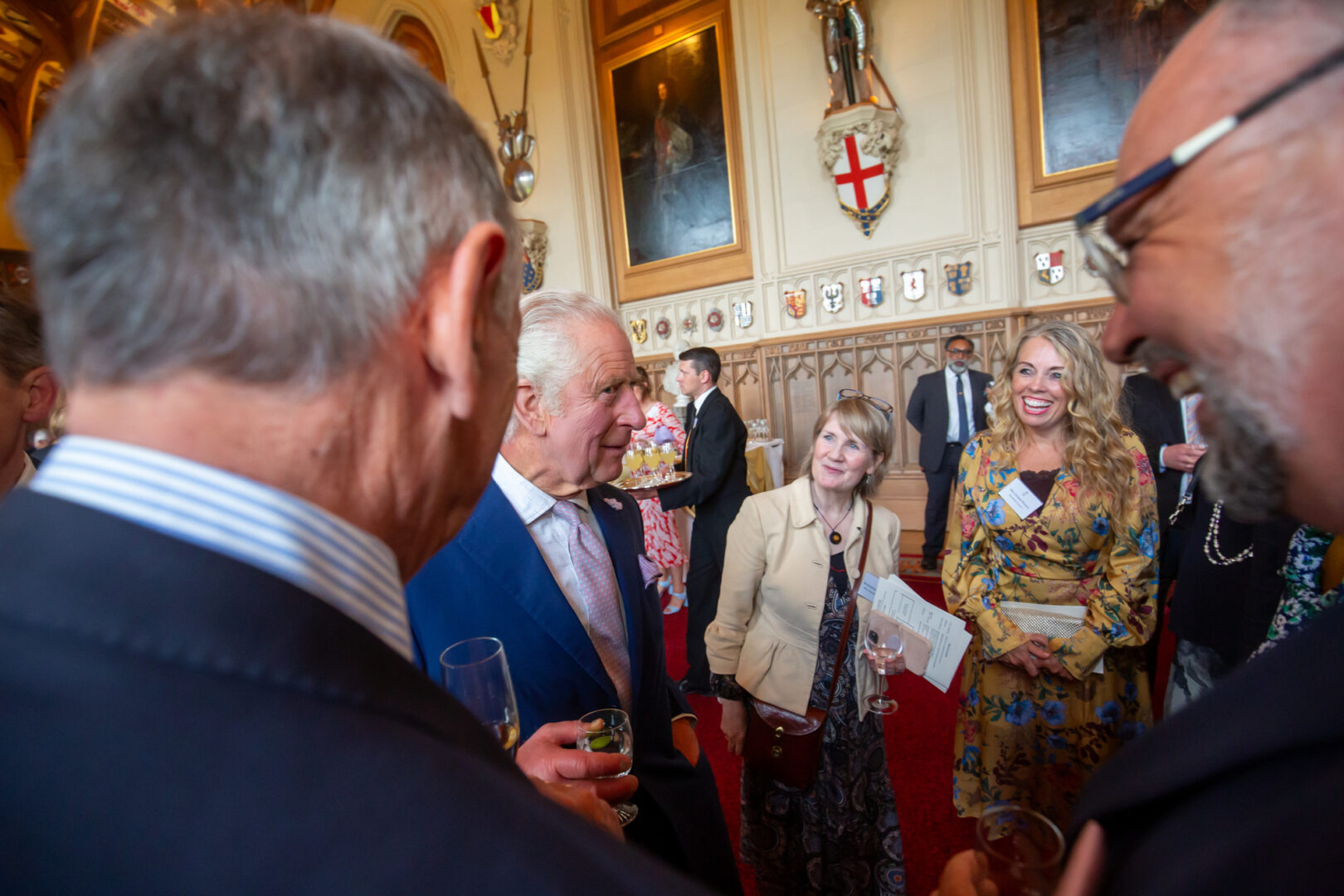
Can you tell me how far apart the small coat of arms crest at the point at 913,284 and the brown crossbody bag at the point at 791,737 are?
5.56 m

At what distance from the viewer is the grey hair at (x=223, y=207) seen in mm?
454

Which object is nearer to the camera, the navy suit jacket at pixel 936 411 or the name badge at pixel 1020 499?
the name badge at pixel 1020 499

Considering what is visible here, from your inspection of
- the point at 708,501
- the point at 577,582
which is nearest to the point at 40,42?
the point at 708,501

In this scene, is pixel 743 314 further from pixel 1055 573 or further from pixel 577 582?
pixel 577 582

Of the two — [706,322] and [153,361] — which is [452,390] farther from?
[706,322]

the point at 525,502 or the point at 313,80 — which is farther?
the point at 525,502

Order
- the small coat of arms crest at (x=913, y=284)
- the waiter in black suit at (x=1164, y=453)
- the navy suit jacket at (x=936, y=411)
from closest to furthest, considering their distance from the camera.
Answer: the waiter in black suit at (x=1164, y=453) → the navy suit jacket at (x=936, y=411) → the small coat of arms crest at (x=913, y=284)

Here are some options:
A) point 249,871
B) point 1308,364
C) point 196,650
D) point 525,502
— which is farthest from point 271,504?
point 525,502

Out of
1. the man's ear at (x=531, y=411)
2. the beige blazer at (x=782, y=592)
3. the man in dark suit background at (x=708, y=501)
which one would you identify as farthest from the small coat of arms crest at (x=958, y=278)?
the man's ear at (x=531, y=411)

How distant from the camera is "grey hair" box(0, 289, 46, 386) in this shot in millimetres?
1663

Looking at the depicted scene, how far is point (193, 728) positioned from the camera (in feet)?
1.25

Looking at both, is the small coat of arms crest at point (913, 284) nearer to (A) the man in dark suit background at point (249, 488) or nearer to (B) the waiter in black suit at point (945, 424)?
(B) the waiter in black suit at point (945, 424)

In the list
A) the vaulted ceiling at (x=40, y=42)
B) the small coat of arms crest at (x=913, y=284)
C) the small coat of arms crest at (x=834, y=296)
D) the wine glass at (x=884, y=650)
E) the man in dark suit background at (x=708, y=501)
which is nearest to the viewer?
the wine glass at (x=884, y=650)

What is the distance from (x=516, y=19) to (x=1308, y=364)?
10.4 m
